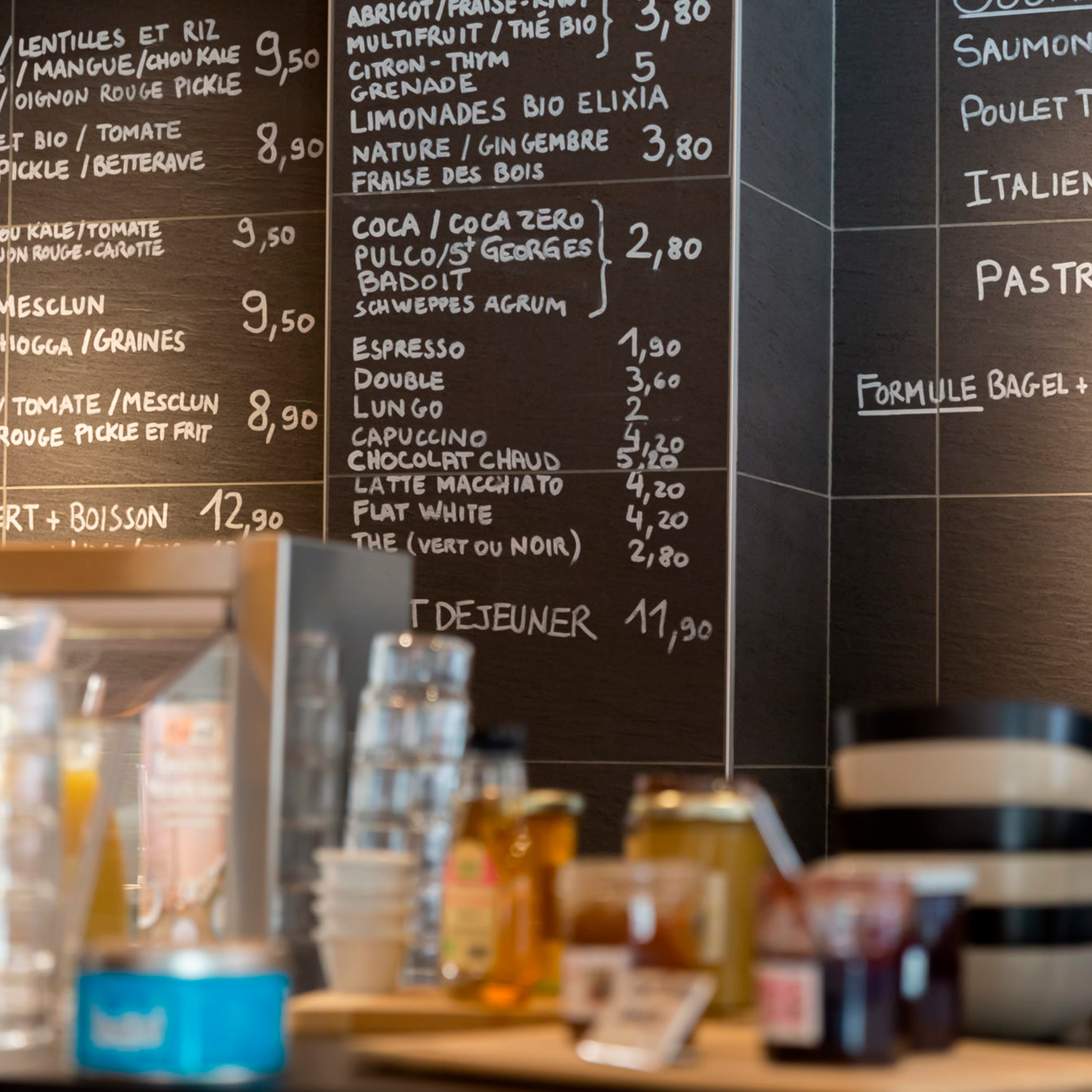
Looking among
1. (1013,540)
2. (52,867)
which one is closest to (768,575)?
(1013,540)

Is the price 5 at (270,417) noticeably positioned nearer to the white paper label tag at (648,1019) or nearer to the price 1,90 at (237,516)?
the price 1,90 at (237,516)

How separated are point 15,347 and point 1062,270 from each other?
6.91 feet

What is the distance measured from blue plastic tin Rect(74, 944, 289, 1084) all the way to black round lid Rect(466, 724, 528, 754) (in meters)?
0.31

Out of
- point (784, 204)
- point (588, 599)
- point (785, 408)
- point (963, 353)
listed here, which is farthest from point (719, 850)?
point (963, 353)

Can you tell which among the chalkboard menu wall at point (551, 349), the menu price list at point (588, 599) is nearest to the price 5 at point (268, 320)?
the chalkboard menu wall at point (551, 349)

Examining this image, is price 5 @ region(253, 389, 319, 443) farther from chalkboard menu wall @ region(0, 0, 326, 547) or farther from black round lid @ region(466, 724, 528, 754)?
black round lid @ region(466, 724, 528, 754)

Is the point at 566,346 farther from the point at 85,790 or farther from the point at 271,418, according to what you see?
the point at 85,790

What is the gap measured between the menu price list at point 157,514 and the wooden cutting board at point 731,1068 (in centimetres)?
243

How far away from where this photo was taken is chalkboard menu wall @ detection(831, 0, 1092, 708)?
3.46 m

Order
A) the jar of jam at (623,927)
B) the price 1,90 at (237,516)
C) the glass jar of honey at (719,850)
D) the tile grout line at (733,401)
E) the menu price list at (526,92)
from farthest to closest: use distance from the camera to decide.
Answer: the price 1,90 at (237,516) < the menu price list at (526,92) < the tile grout line at (733,401) < the glass jar of honey at (719,850) < the jar of jam at (623,927)

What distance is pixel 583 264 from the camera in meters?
3.28

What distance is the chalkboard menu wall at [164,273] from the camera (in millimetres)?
3754

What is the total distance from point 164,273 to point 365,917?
248cm

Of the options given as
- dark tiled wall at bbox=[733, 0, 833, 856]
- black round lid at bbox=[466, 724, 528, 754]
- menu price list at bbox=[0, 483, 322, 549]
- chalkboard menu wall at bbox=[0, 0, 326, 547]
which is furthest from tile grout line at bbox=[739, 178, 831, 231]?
black round lid at bbox=[466, 724, 528, 754]
